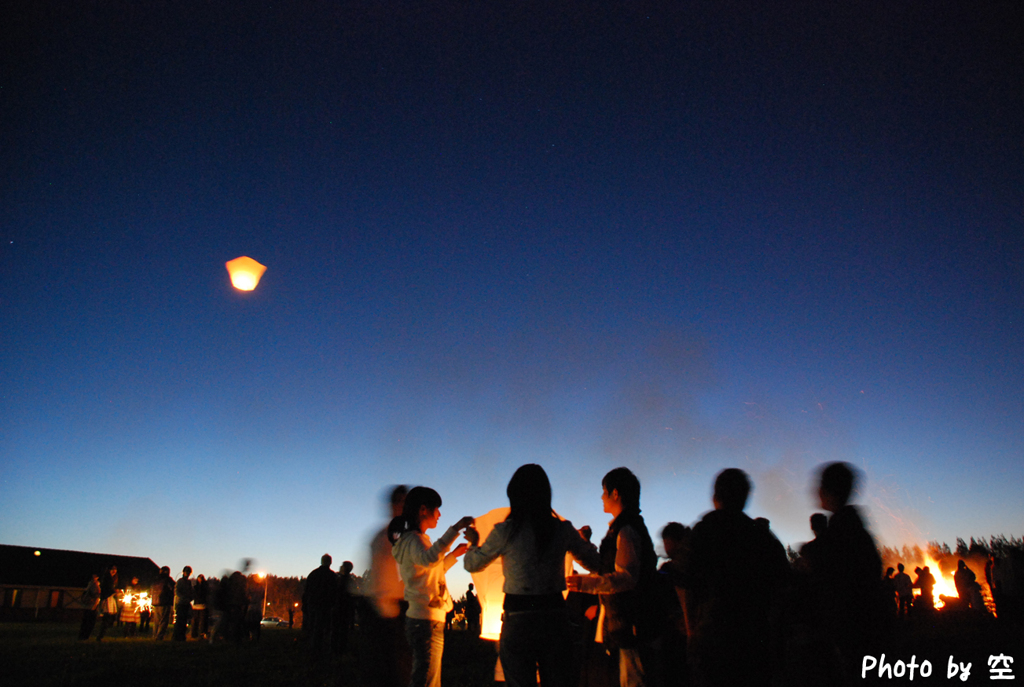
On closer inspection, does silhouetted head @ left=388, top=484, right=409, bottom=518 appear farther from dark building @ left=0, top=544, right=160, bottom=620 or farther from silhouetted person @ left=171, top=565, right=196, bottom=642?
dark building @ left=0, top=544, right=160, bottom=620

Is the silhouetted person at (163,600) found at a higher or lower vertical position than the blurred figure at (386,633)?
lower

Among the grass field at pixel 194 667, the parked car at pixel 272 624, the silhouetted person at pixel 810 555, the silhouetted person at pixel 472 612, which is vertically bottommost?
the parked car at pixel 272 624

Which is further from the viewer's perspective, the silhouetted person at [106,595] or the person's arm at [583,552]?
the silhouetted person at [106,595]

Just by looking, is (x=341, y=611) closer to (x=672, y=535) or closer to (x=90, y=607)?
(x=672, y=535)

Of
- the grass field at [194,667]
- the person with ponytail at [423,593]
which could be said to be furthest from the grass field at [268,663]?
the person with ponytail at [423,593]

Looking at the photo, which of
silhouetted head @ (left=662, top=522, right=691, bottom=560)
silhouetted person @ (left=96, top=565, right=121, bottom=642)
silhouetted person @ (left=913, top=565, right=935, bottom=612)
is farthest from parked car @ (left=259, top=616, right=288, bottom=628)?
silhouetted head @ (left=662, top=522, right=691, bottom=560)

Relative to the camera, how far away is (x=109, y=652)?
11523 mm

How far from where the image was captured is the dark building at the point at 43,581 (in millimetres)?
47875

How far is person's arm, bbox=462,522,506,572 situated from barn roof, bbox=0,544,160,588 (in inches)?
2364

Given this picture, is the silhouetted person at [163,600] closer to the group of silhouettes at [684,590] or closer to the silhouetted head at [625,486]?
the group of silhouettes at [684,590]

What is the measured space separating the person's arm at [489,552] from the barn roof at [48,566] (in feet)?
197

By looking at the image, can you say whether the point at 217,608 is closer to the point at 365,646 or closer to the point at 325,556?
the point at 325,556

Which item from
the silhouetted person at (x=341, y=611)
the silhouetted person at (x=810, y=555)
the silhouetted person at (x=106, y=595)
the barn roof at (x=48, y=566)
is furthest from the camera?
the barn roof at (x=48, y=566)

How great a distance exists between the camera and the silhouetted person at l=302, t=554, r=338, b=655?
10.4 metres
